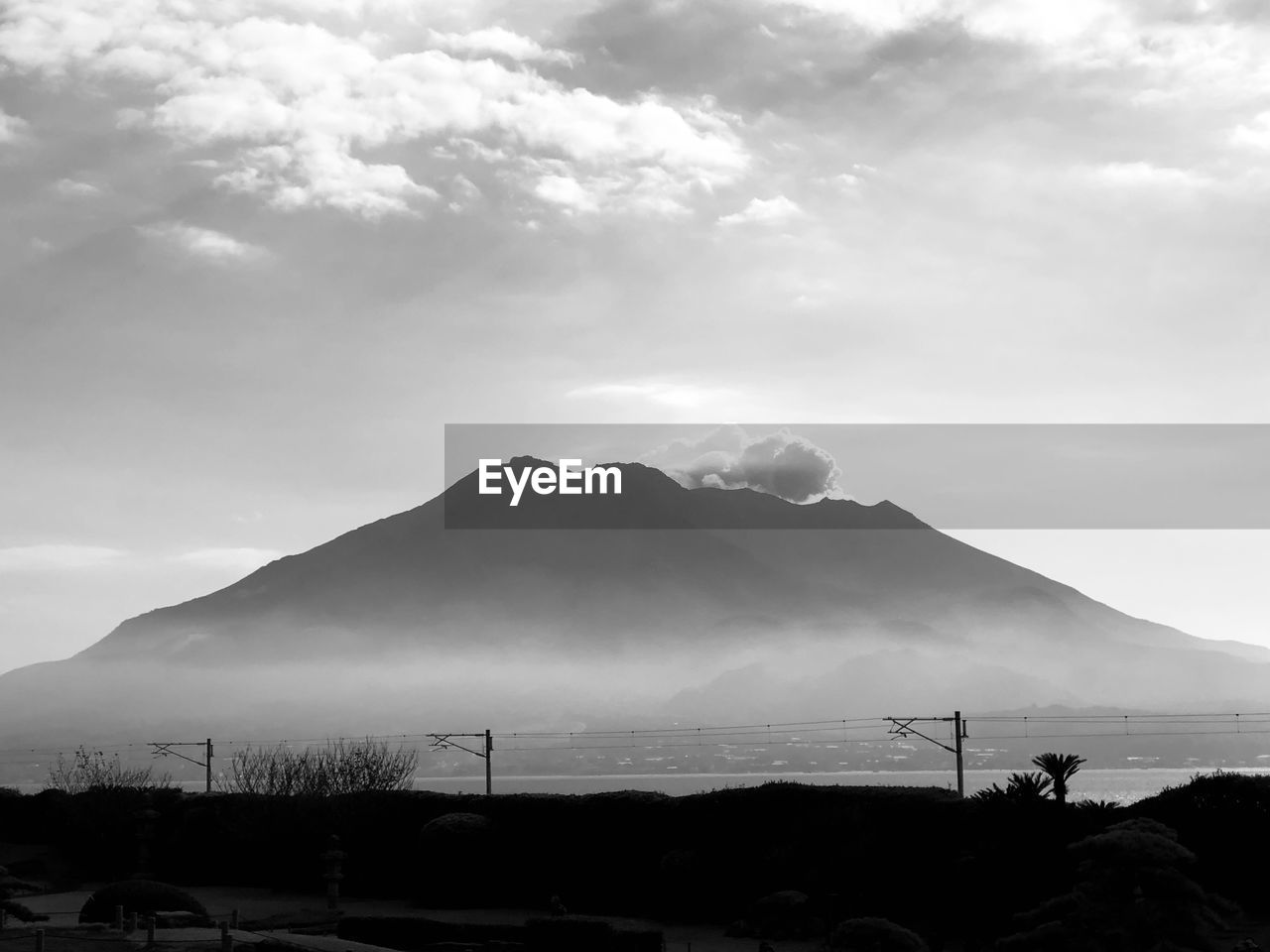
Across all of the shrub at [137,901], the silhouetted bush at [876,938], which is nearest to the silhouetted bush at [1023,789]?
the silhouetted bush at [876,938]

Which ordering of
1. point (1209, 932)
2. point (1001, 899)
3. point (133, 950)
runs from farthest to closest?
point (1001, 899) < point (133, 950) < point (1209, 932)

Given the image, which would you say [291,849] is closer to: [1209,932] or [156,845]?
[156,845]

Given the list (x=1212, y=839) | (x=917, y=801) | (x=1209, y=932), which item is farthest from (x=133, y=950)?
(x=1212, y=839)

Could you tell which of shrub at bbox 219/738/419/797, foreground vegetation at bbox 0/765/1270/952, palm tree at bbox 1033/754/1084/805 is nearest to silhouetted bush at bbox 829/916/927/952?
foreground vegetation at bbox 0/765/1270/952

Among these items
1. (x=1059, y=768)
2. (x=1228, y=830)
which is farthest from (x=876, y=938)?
(x=1228, y=830)

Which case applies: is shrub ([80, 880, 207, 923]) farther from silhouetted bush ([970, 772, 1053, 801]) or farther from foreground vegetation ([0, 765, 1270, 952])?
silhouetted bush ([970, 772, 1053, 801])

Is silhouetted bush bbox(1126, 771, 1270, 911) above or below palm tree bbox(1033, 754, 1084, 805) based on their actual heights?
below

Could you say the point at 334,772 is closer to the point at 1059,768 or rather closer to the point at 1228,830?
the point at 1059,768
